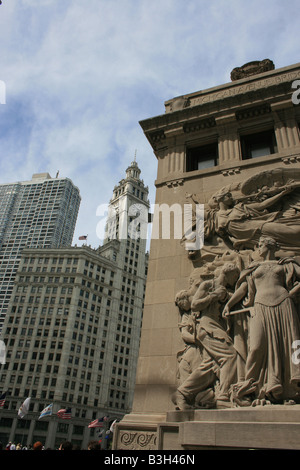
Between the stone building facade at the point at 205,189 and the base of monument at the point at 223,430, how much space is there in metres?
0.02

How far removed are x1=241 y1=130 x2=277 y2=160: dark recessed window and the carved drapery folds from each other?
8.08 ft

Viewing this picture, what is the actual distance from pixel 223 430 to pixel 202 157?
1120cm

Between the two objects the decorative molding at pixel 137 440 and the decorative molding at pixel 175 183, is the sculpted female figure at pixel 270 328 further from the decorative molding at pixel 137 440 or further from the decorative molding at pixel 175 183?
the decorative molding at pixel 175 183

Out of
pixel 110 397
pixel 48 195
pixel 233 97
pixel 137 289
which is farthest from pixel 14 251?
pixel 233 97

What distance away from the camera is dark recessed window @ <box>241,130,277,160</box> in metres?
14.4

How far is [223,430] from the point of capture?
7.91 m

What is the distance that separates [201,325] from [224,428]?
284 centimetres

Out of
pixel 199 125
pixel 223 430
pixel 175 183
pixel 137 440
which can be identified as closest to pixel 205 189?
pixel 175 183

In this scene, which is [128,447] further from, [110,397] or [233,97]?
[110,397]

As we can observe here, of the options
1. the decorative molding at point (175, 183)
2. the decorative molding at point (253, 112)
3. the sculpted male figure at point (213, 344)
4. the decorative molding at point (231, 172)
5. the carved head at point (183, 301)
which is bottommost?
the sculpted male figure at point (213, 344)

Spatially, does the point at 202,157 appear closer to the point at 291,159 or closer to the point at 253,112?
the point at 253,112

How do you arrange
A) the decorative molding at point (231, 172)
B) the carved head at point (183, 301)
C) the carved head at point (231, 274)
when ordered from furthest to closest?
the decorative molding at point (231, 172) < the carved head at point (183, 301) < the carved head at point (231, 274)

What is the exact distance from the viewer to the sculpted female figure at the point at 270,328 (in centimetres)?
843

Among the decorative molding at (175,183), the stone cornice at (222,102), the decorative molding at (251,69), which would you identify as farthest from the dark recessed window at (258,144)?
the decorative molding at (251,69)
